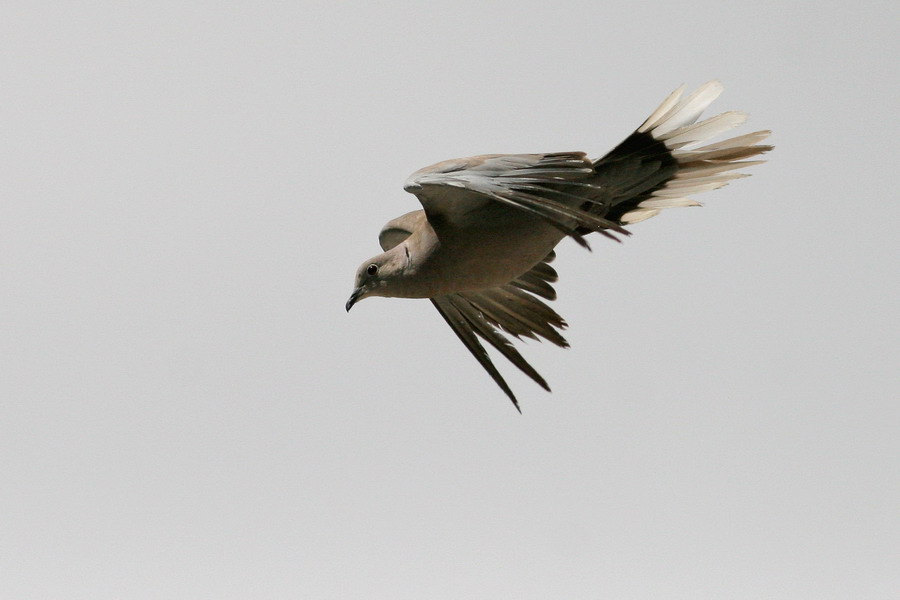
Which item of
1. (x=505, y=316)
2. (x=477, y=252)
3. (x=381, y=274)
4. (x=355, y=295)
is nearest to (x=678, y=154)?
(x=477, y=252)

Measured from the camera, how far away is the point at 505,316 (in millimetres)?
4215

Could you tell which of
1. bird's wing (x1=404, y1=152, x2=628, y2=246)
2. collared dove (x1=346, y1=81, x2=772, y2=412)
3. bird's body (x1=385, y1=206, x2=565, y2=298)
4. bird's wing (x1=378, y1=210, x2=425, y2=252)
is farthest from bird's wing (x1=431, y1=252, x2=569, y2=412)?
bird's wing (x1=404, y1=152, x2=628, y2=246)

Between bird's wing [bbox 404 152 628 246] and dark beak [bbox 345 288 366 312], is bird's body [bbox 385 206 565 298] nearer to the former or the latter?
bird's wing [bbox 404 152 628 246]

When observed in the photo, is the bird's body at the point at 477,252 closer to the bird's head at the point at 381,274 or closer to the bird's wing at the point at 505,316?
the bird's head at the point at 381,274

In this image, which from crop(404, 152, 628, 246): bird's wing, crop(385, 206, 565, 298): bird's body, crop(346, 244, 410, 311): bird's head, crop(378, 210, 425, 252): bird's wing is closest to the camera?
crop(404, 152, 628, 246): bird's wing

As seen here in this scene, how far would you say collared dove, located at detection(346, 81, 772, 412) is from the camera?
3396 millimetres

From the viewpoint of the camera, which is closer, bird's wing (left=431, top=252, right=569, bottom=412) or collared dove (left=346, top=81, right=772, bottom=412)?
collared dove (left=346, top=81, right=772, bottom=412)

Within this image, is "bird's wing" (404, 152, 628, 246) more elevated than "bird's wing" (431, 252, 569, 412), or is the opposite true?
"bird's wing" (404, 152, 628, 246)

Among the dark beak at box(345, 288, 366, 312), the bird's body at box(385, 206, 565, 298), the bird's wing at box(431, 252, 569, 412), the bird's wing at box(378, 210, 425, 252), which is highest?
the bird's wing at box(378, 210, 425, 252)

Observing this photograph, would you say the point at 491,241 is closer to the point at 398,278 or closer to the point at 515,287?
the point at 398,278

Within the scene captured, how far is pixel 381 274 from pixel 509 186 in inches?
25.2

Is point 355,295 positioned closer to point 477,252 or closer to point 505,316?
point 477,252

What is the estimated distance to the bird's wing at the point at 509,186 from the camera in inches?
129

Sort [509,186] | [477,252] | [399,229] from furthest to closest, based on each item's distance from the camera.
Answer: [399,229] → [477,252] → [509,186]
